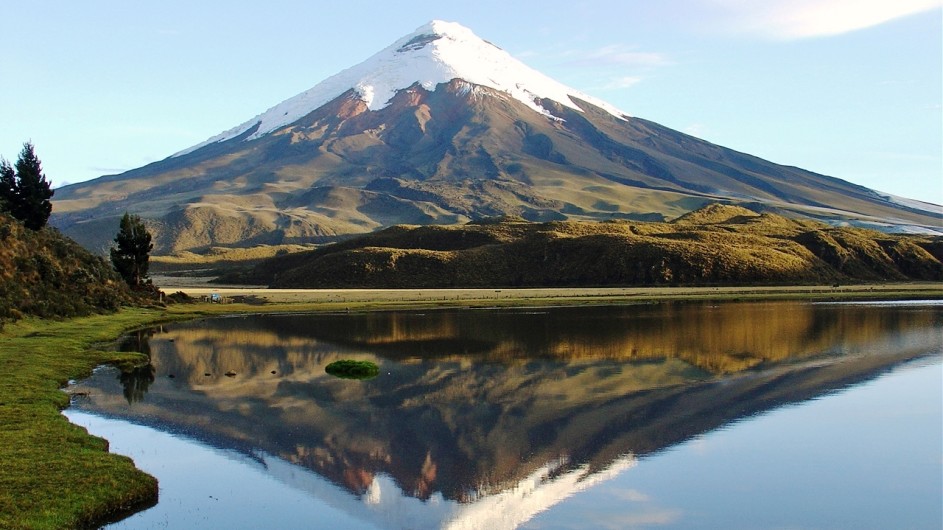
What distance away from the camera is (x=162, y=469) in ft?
82.2

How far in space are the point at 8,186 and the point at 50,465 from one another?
208 ft

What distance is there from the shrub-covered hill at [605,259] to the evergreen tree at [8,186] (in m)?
71.5

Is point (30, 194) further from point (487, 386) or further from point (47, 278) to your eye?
point (487, 386)

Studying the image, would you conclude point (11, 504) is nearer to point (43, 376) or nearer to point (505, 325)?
point (43, 376)

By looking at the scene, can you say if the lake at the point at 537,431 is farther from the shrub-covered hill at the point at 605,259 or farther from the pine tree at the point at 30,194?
the shrub-covered hill at the point at 605,259

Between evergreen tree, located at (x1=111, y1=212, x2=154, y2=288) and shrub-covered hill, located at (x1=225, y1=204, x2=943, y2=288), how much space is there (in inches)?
2258

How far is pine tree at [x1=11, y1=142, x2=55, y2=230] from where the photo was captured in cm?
7750

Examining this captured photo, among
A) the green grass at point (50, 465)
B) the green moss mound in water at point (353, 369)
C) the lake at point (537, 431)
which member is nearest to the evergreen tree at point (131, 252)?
the lake at point (537, 431)

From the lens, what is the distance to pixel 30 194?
78.2m

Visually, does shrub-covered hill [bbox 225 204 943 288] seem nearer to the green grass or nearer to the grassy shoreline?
the grassy shoreline

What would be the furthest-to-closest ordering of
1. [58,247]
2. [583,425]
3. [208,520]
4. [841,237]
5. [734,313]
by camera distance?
[841,237] → [734,313] → [58,247] → [583,425] → [208,520]

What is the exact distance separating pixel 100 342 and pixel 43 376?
17718 millimetres

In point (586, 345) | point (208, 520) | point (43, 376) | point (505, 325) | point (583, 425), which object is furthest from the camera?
point (505, 325)

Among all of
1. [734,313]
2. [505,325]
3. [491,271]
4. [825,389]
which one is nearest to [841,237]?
[491,271]
